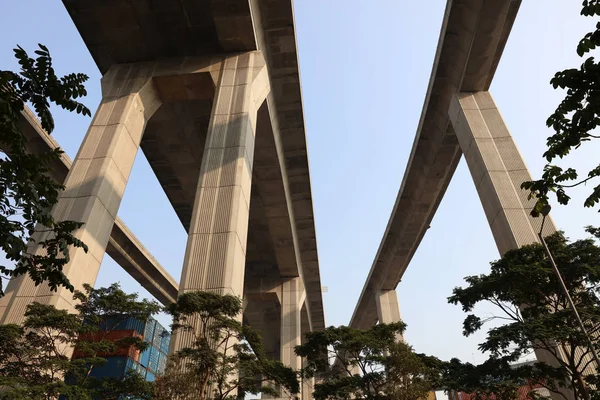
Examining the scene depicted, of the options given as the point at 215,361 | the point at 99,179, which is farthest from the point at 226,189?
the point at 215,361

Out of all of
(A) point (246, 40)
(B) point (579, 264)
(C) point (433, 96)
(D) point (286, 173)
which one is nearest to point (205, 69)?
Result: (A) point (246, 40)

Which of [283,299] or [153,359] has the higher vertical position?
[283,299]

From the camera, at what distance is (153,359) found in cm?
3434

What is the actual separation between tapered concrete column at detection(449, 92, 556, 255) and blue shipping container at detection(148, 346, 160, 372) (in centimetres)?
2760

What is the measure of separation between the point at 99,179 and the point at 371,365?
10.5m

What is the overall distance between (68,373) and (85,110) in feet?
21.1

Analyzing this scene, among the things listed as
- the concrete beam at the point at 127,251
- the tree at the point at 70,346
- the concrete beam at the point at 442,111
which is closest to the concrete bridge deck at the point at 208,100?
the concrete beam at the point at 127,251

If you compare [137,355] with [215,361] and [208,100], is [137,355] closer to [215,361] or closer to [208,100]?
[208,100]

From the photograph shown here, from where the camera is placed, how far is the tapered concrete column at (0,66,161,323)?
1228 cm

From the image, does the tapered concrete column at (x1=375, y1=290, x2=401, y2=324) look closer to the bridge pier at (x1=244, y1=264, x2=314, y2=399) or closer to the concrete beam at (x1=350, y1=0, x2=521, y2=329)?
the concrete beam at (x1=350, y1=0, x2=521, y2=329)

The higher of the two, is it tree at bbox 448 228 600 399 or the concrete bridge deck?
the concrete bridge deck

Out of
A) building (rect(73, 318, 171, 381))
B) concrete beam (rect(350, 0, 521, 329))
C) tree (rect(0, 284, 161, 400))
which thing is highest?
concrete beam (rect(350, 0, 521, 329))

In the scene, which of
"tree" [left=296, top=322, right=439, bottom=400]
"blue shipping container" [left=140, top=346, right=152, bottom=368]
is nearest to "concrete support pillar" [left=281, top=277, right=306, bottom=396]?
"blue shipping container" [left=140, top=346, right=152, bottom=368]

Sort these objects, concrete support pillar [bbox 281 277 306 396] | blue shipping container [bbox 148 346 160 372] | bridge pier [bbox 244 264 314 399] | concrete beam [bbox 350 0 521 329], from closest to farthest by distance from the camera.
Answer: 1. concrete beam [bbox 350 0 521 329]
2. concrete support pillar [bbox 281 277 306 396]
3. bridge pier [bbox 244 264 314 399]
4. blue shipping container [bbox 148 346 160 372]
